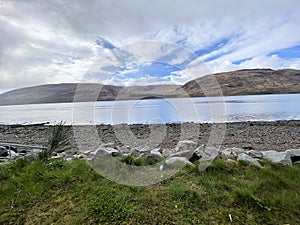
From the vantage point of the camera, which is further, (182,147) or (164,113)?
(164,113)

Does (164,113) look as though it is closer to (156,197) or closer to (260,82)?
(156,197)

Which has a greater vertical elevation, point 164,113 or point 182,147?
point 164,113

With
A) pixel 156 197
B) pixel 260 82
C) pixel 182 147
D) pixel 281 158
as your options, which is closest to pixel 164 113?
pixel 182 147

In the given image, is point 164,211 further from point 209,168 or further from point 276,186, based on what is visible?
point 276,186

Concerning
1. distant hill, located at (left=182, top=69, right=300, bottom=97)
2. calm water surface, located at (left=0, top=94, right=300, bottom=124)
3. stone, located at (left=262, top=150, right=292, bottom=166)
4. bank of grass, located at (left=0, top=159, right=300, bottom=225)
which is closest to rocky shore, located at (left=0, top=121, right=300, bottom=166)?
A: stone, located at (left=262, top=150, right=292, bottom=166)

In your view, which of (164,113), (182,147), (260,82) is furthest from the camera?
(260,82)

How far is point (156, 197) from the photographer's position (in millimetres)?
3463

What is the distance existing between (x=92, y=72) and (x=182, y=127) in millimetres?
15955

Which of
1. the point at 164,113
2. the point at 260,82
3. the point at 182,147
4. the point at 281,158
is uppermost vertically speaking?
the point at 260,82

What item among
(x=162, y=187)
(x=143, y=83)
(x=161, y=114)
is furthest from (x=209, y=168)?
(x=161, y=114)

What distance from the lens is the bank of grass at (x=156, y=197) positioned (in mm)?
3021

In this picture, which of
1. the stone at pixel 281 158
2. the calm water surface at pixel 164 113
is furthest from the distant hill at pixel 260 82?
the stone at pixel 281 158

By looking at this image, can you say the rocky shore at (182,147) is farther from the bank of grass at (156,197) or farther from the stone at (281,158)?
the bank of grass at (156,197)

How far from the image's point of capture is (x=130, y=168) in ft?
14.9
